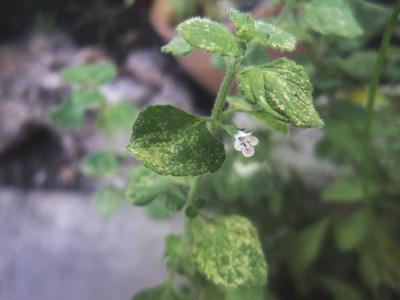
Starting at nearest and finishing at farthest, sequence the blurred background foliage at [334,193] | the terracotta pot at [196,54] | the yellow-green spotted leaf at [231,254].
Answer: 1. the yellow-green spotted leaf at [231,254]
2. the blurred background foliage at [334,193]
3. the terracotta pot at [196,54]

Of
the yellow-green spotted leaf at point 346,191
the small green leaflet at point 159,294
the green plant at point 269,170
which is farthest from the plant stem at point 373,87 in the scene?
the small green leaflet at point 159,294

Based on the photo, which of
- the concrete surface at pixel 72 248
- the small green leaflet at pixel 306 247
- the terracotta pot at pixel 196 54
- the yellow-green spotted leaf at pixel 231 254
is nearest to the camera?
the yellow-green spotted leaf at pixel 231 254

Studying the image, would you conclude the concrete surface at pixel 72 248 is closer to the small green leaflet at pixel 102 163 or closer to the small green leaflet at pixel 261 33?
the small green leaflet at pixel 102 163

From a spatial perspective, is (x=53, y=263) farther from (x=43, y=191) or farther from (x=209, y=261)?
(x=209, y=261)

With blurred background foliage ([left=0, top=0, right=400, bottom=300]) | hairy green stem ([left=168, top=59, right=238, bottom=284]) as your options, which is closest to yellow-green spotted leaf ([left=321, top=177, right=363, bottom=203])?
blurred background foliage ([left=0, top=0, right=400, bottom=300])

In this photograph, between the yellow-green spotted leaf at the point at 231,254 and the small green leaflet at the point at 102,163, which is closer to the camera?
the yellow-green spotted leaf at the point at 231,254

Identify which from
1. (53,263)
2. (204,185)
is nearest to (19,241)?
(53,263)

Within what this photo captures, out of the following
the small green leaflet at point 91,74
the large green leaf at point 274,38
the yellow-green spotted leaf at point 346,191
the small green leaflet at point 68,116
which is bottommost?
the yellow-green spotted leaf at point 346,191

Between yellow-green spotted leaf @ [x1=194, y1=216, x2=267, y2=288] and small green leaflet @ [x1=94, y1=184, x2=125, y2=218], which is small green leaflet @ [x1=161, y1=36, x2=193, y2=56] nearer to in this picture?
yellow-green spotted leaf @ [x1=194, y1=216, x2=267, y2=288]
